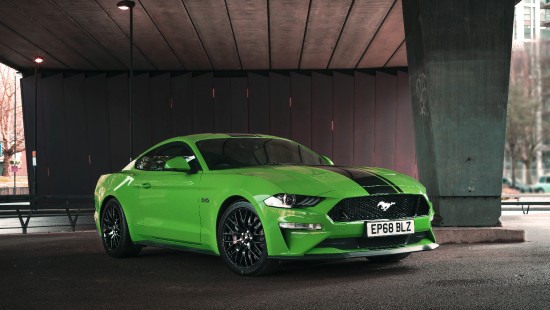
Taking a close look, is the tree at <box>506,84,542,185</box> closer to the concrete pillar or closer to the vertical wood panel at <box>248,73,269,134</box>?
the vertical wood panel at <box>248,73,269,134</box>

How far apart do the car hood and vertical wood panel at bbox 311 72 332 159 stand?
2472cm

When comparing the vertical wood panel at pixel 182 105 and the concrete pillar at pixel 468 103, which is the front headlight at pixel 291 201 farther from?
the vertical wood panel at pixel 182 105

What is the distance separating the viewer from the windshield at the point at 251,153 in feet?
25.4

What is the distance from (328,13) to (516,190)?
37092mm

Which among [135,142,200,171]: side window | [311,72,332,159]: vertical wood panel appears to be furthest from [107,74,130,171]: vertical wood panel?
[135,142,200,171]: side window

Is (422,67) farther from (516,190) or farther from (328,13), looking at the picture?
(516,190)

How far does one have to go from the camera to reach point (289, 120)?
32.4 m

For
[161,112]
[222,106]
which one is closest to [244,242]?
[222,106]

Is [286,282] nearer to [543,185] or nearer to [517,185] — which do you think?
[517,185]

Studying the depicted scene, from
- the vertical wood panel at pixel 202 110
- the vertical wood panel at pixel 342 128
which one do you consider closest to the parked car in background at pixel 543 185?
the vertical wood panel at pixel 342 128

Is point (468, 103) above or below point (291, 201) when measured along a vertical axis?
above

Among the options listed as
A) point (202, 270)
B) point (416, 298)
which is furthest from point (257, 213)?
point (416, 298)

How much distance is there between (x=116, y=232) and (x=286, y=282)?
3173 millimetres

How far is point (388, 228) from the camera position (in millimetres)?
6777
